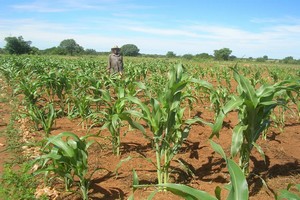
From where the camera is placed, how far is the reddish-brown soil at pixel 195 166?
2.69 meters

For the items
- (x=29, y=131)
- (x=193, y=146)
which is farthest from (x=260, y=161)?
(x=29, y=131)

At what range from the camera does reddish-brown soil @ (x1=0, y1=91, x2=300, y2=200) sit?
269cm

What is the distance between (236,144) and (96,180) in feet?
4.76

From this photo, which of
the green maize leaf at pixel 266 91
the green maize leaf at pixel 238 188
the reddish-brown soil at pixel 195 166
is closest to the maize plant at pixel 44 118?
the reddish-brown soil at pixel 195 166

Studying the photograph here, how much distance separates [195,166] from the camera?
3.20 meters

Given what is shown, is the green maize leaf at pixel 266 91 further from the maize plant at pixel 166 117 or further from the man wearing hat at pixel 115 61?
the man wearing hat at pixel 115 61

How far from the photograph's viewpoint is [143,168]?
3176mm

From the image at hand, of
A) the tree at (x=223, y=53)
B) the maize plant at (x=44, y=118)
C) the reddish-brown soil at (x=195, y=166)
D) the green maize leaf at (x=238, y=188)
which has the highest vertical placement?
the tree at (x=223, y=53)

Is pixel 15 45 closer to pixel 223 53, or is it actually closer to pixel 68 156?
pixel 223 53

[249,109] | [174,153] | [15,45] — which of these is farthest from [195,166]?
[15,45]

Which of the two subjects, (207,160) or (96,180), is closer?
(96,180)

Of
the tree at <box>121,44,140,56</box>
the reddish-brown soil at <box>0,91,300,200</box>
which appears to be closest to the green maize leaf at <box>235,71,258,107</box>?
the reddish-brown soil at <box>0,91,300,200</box>

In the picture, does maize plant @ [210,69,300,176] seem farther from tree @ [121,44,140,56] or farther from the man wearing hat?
tree @ [121,44,140,56]

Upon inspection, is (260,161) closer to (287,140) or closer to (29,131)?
(287,140)
